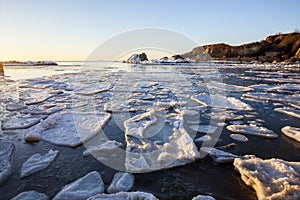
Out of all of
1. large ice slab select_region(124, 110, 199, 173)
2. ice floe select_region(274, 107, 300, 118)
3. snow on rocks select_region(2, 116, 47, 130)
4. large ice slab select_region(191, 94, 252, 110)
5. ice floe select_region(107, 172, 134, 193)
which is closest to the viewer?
ice floe select_region(107, 172, 134, 193)

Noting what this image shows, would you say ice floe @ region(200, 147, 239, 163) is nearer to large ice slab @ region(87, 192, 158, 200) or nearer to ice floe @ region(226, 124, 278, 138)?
ice floe @ region(226, 124, 278, 138)

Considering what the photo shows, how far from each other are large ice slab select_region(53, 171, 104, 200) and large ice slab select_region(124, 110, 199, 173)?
334mm

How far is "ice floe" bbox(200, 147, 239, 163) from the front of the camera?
6.70 feet

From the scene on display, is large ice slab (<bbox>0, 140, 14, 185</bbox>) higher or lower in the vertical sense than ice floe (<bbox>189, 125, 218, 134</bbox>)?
higher

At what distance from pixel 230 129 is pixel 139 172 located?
69.8 inches

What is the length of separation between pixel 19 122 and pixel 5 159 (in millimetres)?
1361

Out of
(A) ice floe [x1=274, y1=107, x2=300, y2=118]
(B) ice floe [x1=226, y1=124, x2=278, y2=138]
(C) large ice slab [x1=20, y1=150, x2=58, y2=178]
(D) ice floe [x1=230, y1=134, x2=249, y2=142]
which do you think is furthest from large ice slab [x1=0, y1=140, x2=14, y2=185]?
(A) ice floe [x1=274, y1=107, x2=300, y2=118]

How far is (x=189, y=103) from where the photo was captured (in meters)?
4.70

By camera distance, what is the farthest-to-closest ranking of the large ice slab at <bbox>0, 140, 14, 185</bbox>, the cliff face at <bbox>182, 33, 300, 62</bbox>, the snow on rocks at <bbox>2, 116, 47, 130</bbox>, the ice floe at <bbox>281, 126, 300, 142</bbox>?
the cliff face at <bbox>182, 33, 300, 62</bbox>
the snow on rocks at <bbox>2, 116, 47, 130</bbox>
the ice floe at <bbox>281, 126, 300, 142</bbox>
the large ice slab at <bbox>0, 140, 14, 185</bbox>


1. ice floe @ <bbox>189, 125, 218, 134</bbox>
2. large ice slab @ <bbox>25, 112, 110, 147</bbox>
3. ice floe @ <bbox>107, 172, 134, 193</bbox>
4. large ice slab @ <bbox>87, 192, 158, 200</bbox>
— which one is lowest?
ice floe @ <bbox>107, 172, 134, 193</bbox>

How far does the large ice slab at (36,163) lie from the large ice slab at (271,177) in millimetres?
1981

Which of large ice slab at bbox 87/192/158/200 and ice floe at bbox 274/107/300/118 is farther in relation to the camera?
ice floe at bbox 274/107/300/118

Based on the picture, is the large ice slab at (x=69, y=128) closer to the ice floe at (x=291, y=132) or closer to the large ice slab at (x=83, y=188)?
the large ice slab at (x=83, y=188)

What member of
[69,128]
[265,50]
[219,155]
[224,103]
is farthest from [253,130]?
[265,50]
